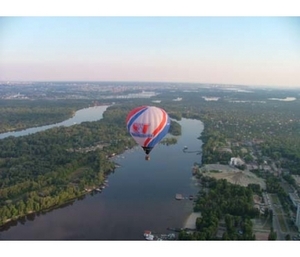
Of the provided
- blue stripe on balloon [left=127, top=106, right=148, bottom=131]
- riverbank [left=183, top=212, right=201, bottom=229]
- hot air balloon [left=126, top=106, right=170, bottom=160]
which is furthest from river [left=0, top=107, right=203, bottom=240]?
blue stripe on balloon [left=127, top=106, right=148, bottom=131]

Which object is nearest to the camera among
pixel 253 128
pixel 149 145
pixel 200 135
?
pixel 149 145

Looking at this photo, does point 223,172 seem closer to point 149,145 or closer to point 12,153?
point 149,145

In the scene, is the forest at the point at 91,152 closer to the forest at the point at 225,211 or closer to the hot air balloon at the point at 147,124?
the forest at the point at 225,211

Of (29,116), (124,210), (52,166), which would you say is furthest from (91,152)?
(29,116)

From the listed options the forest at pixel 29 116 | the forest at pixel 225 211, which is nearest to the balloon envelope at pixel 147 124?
the forest at pixel 225 211

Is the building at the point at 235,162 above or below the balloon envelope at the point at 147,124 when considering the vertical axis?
below

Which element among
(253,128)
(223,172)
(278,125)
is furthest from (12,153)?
(278,125)
